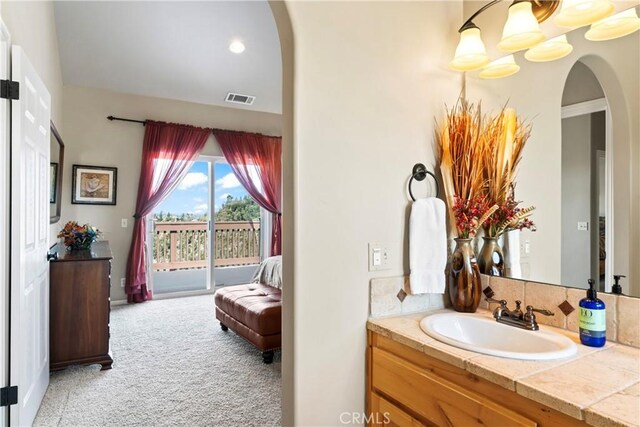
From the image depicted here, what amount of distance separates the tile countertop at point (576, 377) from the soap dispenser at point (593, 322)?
3 cm

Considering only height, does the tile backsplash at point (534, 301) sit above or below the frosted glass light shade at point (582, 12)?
below

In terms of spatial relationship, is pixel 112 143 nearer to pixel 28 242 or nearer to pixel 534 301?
pixel 28 242

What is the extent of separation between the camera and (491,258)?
1.69 m

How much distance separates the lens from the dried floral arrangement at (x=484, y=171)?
1.63m

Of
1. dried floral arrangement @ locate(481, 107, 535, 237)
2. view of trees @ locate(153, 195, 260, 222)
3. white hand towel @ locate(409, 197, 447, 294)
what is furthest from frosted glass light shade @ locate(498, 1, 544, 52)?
view of trees @ locate(153, 195, 260, 222)

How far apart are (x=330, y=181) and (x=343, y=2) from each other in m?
0.72

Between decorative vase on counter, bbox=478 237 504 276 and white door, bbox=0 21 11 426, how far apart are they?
7.47 feet

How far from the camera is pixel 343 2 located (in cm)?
145

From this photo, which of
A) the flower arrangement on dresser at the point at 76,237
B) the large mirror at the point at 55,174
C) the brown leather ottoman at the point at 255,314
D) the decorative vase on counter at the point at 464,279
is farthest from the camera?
the large mirror at the point at 55,174

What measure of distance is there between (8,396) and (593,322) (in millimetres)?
2566

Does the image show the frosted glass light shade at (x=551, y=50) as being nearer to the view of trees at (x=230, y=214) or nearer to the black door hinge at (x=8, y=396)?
the black door hinge at (x=8, y=396)

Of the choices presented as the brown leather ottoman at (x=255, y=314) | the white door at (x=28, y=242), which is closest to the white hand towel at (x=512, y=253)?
the brown leather ottoman at (x=255, y=314)

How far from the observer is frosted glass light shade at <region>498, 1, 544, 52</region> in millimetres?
1438

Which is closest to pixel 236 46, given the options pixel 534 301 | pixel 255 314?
pixel 255 314
